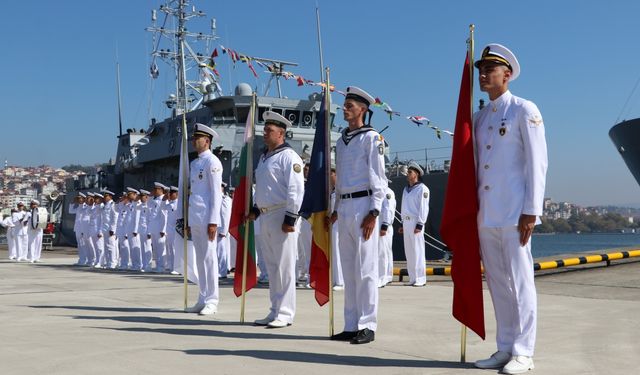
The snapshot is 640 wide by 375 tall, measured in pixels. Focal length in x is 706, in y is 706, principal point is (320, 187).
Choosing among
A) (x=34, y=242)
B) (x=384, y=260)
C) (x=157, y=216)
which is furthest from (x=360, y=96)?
(x=34, y=242)

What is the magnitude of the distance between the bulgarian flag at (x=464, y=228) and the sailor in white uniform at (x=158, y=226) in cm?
1085

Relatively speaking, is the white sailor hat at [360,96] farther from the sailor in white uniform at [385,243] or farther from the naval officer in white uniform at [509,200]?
the sailor in white uniform at [385,243]

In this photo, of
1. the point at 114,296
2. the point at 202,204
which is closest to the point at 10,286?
the point at 114,296

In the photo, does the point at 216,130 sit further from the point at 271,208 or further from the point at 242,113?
the point at 271,208

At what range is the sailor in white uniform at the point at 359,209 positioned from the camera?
5215mm

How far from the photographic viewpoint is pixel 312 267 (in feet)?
18.7

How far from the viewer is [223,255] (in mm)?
12883

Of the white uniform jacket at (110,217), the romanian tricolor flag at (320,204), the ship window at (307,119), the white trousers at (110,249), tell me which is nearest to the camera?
the romanian tricolor flag at (320,204)

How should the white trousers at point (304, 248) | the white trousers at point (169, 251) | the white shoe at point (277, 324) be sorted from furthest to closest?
the white trousers at point (169, 251)
the white trousers at point (304, 248)
the white shoe at point (277, 324)

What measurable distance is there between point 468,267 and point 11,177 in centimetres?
13238

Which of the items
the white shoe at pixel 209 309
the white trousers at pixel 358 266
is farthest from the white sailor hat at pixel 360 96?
→ the white shoe at pixel 209 309

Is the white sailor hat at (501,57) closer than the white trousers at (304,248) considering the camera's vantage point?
Yes

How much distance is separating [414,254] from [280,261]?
4.72 metres

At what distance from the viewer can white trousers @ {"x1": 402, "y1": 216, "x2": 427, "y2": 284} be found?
10320mm
